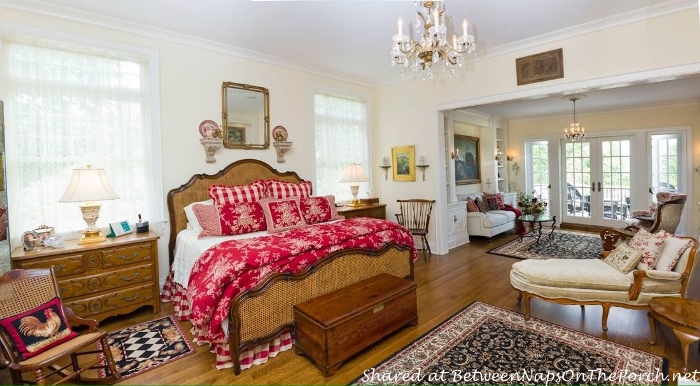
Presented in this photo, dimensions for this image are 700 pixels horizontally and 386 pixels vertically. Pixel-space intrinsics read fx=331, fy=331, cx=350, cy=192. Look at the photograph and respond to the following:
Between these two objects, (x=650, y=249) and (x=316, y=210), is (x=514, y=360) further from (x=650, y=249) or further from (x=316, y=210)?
(x=316, y=210)

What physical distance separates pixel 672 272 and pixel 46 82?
5.49m

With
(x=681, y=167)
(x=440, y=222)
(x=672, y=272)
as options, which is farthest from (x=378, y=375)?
(x=681, y=167)

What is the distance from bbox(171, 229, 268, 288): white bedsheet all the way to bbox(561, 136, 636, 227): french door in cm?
757

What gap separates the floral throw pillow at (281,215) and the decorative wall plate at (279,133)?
48.0 inches

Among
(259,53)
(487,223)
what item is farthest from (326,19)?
(487,223)

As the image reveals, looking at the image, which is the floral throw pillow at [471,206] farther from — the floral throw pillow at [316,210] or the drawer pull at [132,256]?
the drawer pull at [132,256]

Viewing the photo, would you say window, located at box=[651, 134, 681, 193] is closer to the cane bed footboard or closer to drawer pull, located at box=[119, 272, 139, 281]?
the cane bed footboard

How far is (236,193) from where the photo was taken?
3.87 m

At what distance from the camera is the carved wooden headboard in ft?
12.1

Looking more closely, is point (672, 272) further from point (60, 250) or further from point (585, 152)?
point (585, 152)

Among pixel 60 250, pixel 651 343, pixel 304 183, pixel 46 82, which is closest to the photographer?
pixel 651 343

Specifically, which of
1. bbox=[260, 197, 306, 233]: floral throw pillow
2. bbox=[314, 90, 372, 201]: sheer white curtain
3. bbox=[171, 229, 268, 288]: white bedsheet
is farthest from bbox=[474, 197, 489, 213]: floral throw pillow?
bbox=[171, 229, 268, 288]: white bedsheet

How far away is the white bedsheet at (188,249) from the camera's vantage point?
2984 millimetres

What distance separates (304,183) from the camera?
460 cm
